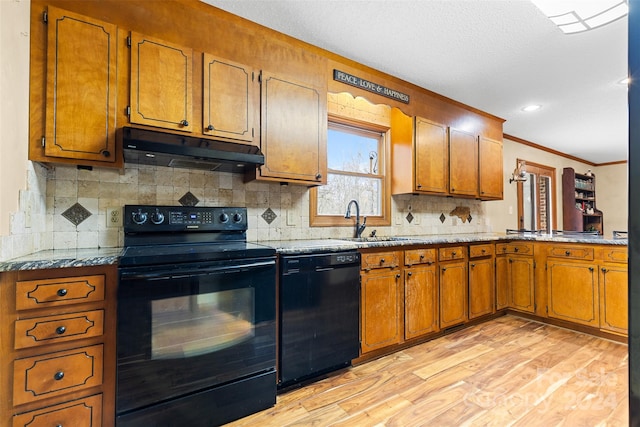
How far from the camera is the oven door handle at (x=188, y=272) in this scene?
4.98 ft

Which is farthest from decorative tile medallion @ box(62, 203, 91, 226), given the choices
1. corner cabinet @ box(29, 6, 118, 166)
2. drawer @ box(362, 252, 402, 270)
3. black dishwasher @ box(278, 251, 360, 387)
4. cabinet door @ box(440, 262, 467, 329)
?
cabinet door @ box(440, 262, 467, 329)

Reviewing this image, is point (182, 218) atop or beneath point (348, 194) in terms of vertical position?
beneath

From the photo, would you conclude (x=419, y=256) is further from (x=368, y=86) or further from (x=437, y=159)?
(x=368, y=86)

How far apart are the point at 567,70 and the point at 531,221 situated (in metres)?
3.03

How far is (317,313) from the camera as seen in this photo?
6.91 feet

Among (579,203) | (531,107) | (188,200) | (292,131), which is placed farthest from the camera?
(579,203)

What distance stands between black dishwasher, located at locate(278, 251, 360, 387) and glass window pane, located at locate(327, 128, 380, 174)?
119 centimetres

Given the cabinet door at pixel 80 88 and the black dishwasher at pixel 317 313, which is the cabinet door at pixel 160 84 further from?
the black dishwasher at pixel 317 313

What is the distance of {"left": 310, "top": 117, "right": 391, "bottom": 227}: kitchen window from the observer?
299cm

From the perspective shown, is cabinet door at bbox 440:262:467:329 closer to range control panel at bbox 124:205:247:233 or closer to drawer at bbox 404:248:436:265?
drawer at bbox 404:248:436:265

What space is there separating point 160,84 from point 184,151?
0.47 metres

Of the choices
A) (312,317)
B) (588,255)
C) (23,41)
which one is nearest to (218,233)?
(312,317)

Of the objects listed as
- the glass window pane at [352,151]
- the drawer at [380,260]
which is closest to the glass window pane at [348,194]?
the glass window pane at [352,151]

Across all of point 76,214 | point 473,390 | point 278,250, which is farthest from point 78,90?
point 473,390
